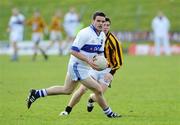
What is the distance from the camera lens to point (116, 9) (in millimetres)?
54812

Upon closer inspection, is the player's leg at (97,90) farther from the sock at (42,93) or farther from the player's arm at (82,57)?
the sock at (42,93)

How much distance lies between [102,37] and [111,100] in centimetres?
426

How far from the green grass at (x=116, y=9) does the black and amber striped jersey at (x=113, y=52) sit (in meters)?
34.6

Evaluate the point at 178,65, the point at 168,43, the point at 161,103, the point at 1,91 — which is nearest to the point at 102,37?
the point at 161,103

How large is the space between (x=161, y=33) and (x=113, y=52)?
95.0 feet

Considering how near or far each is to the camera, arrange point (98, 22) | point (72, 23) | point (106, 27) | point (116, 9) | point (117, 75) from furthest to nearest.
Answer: point (116, 9) → point (72, 23) → point (117, 75) → point (106, 27) → point (98, 22)

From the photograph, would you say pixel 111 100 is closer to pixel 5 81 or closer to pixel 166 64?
pixel 5 81

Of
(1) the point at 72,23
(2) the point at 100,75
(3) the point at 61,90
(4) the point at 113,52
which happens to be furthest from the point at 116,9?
(3) the point at 61,90

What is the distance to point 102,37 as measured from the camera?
45.9 ft

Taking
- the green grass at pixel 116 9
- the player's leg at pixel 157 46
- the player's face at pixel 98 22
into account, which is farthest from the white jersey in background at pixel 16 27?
the player's face at pixel 98 22

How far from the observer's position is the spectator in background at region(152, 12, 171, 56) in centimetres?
4343

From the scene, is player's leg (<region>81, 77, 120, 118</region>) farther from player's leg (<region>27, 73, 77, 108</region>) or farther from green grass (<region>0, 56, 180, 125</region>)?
player's leg (<region>27, 73, 77, 108</region>)

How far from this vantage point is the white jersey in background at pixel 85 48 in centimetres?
1366

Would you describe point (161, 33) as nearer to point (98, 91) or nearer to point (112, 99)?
point (112, 99)
